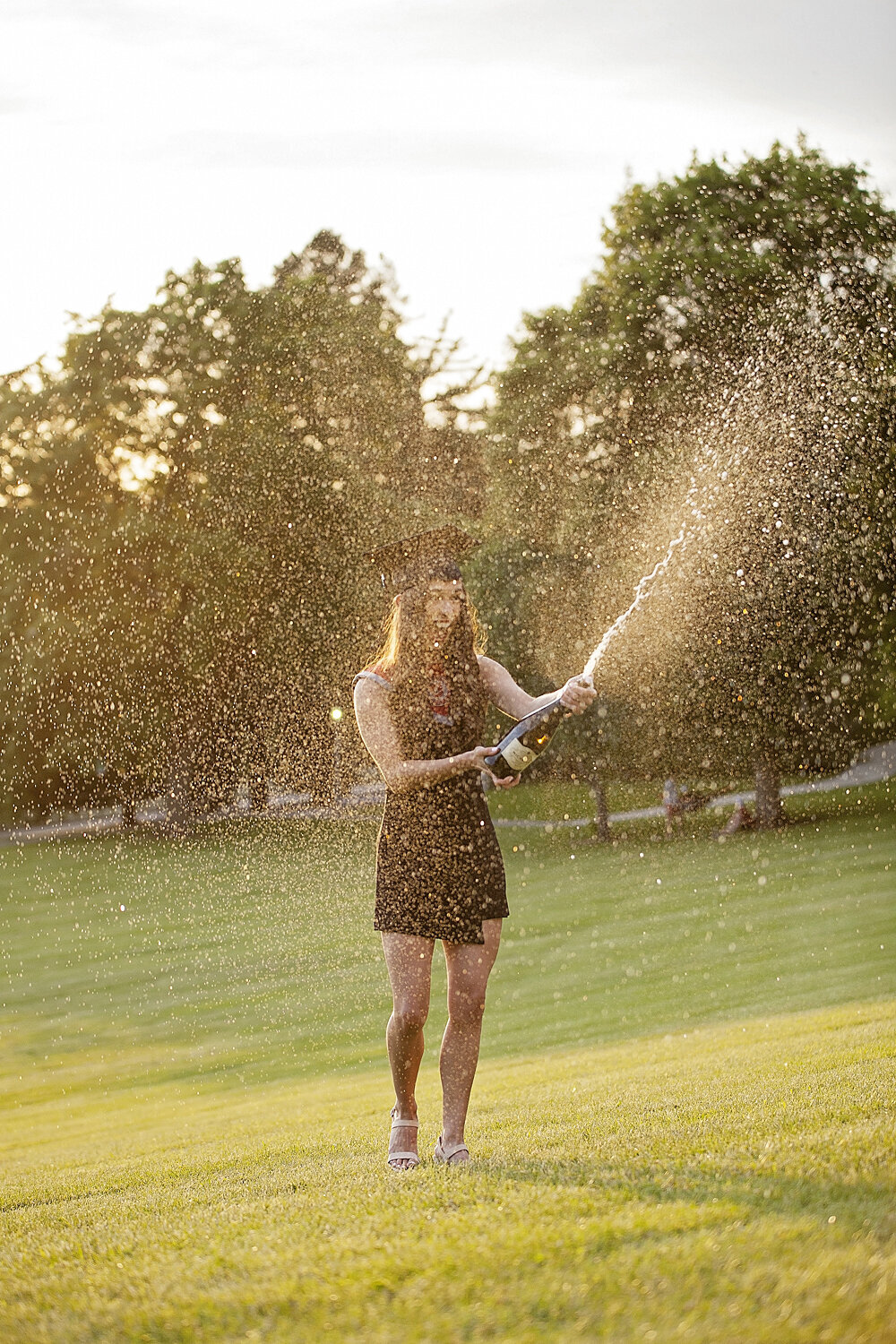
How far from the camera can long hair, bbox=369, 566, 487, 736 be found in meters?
5.34

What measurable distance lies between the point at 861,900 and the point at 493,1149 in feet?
56.8

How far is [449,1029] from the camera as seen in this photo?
17.3 ft

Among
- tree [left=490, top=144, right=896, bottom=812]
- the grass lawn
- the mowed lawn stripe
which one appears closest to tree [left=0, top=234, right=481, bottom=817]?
the grass lawn

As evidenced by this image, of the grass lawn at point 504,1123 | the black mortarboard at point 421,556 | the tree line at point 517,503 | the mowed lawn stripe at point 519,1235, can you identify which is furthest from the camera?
the tree line at point 517,503

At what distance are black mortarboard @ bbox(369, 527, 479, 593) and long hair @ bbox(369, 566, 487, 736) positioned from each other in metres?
0.02

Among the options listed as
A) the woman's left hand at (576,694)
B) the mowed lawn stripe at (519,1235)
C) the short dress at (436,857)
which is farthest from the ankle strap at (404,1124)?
the woman's left hand at (576,694)

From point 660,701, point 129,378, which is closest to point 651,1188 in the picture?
point 660,701

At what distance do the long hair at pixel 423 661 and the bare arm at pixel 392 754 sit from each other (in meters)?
0.09

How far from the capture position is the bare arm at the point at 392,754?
5035 millimetres

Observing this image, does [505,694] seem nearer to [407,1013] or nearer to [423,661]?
[423,661]

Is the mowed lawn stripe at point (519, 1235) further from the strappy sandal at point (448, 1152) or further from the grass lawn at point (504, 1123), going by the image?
the strappy sandal at point (448, 1152)

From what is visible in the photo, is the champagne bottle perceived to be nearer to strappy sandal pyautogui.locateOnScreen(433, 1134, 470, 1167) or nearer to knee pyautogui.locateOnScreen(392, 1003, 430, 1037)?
knee pyautogui.locateOnScreen(392, 1003, 430, 1037)

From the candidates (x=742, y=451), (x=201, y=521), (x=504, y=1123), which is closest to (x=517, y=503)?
Result: (x=742, y=451)

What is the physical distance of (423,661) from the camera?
537 centimetres
